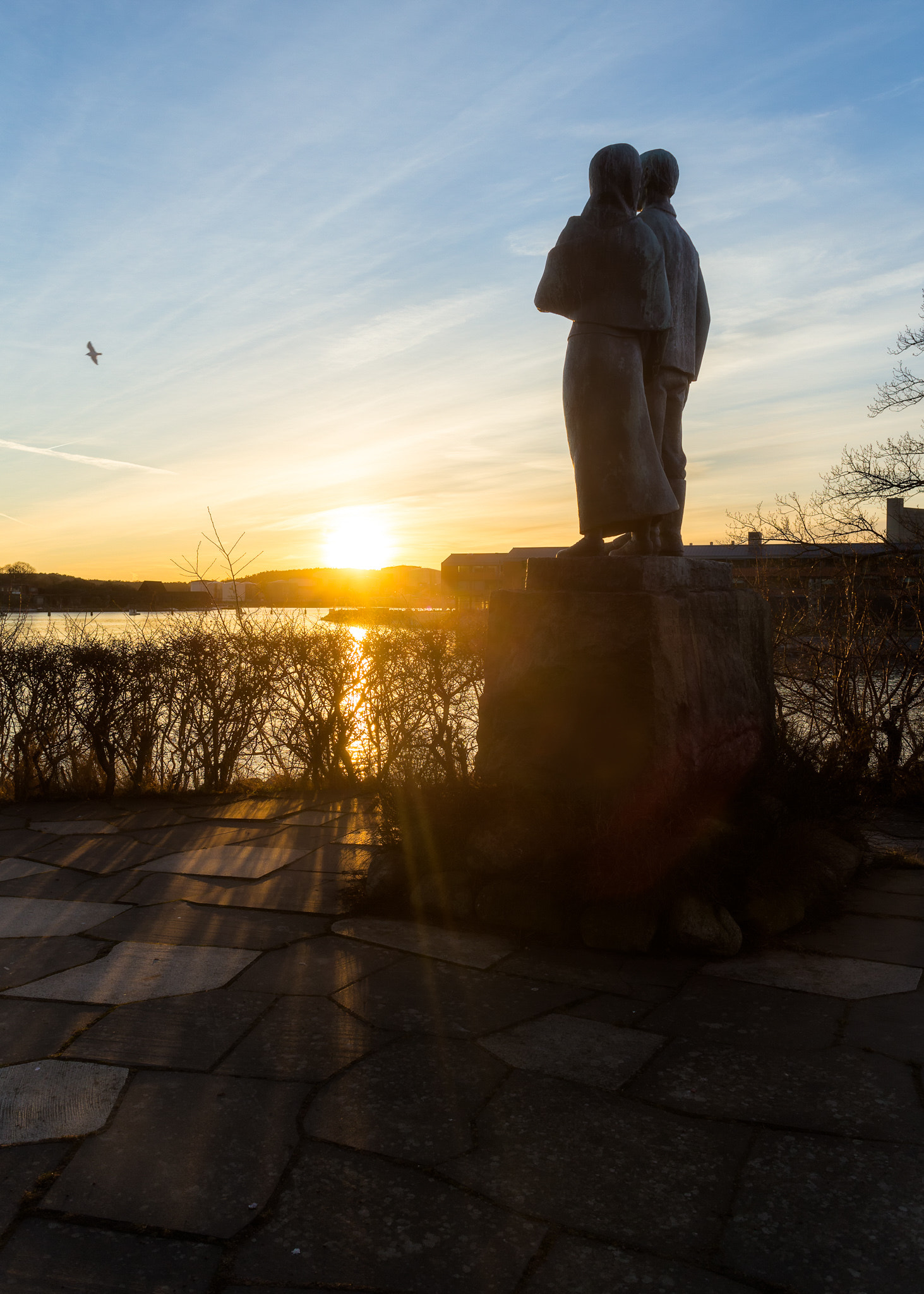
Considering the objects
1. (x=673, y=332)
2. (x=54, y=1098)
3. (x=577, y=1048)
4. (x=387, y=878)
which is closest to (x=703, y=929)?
(x=577, y=1048)

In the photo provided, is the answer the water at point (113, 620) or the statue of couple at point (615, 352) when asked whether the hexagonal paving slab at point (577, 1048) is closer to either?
the statue of couple at point (615, 352)

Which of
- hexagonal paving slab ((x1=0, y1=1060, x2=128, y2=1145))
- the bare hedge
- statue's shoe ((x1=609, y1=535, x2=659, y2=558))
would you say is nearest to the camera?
hexagonal paving slab ((x1=0, y1=1060, x2=128, y2=1145))

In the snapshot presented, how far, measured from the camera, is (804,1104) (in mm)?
2383

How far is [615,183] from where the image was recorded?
13.1 feet

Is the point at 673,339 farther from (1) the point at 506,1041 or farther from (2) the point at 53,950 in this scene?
(2) the point at 53,950

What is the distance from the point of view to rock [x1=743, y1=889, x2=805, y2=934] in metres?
3.62

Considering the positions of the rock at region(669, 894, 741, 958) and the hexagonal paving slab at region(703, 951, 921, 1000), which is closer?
the hexagonal paving slab at region(703, 951, 921, 1000)

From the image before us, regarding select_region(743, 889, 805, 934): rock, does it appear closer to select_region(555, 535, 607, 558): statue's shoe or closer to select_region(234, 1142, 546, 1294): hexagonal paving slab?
select_region(555, 535, 607, 558): statue's shoe

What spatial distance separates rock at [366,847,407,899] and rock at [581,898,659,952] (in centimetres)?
88


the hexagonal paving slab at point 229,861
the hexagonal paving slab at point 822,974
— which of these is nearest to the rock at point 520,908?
the hexagonal paving slab at point 822,974

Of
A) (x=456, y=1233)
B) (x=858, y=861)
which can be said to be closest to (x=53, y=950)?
(x=456, y=1233)

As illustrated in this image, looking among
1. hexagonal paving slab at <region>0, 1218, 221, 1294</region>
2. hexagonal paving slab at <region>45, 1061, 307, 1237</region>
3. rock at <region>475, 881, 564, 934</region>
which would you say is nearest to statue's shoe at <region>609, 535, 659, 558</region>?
rock at <region>475, 881, 564, 934</region>

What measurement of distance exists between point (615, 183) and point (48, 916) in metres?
4.03

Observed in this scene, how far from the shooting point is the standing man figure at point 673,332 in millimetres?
4430
